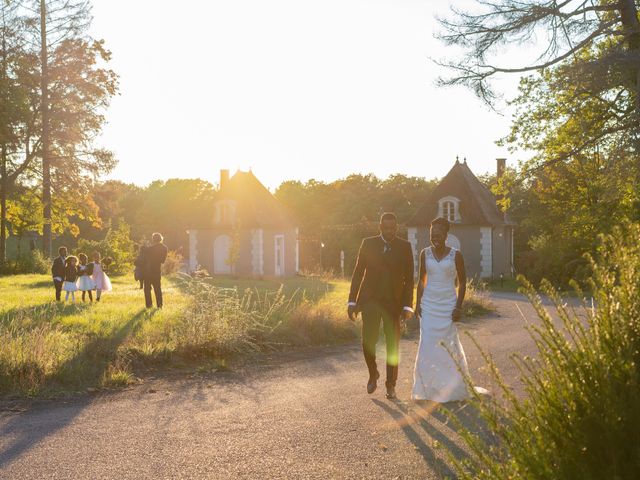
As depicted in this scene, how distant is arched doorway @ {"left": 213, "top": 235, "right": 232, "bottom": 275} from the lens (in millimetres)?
40031

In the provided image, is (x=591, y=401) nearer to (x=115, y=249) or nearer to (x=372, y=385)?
(x=372, y=385)

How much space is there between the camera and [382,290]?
8.05m

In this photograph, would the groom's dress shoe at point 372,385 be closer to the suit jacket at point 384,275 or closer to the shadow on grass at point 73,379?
the suit jacket at point 384,275

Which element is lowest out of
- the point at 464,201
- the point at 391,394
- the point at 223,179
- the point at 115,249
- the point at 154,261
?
the point at 391,394

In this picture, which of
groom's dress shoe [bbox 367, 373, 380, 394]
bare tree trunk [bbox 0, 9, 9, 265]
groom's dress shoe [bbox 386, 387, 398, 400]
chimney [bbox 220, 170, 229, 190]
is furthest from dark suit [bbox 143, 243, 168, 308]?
chimney [bbox 220, 170, 229, 190]

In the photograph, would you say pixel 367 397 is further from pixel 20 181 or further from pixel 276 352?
pixel 20 181

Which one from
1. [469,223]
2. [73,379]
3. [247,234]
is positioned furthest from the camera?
[247,234]

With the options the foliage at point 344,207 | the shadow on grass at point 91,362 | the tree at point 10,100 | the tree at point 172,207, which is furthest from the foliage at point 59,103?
the tree at point 172,207

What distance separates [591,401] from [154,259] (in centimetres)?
1367

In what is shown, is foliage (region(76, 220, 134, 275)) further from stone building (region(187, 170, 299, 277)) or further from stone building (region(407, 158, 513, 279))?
stone building (region(407, 158, 513, 279))

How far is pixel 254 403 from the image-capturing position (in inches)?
298

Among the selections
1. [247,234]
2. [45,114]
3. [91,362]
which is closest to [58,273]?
[91,362]

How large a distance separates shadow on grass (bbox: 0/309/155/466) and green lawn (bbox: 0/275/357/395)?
0.01 m

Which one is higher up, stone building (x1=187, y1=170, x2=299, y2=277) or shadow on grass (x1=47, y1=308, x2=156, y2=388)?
stone building (x1=187, y1=170, x2=299, y2=277)
